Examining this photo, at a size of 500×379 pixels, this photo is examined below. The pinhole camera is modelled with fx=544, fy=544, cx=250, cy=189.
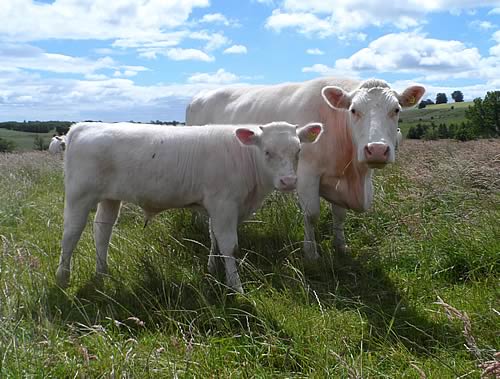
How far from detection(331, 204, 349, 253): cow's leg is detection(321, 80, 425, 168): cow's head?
110 cm

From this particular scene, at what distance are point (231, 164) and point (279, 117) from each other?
1.86 m

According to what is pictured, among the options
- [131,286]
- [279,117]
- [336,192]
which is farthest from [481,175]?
[131,286]

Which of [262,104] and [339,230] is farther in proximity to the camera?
[262,104]

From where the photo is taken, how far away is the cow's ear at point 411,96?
6.16 m

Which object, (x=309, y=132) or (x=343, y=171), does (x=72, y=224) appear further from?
(x=343, y=171)

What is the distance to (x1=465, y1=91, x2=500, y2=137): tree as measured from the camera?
57.3m

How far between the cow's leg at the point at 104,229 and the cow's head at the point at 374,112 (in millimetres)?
2731

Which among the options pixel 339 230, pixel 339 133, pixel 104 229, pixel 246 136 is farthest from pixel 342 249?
pixel 104 229

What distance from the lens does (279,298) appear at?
4488mm

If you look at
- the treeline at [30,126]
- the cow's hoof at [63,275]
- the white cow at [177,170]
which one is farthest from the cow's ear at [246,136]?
the treeline at [30,126]

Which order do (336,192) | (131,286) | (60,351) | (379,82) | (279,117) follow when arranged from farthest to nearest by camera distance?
1. (279,117)
2. (336,192)
3. (379,82)
4. (131,286)
5. (60,351)

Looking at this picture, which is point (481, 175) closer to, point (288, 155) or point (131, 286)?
point (288, 155)

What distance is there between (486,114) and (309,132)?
5892 cm

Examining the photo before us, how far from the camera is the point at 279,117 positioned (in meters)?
7.17
